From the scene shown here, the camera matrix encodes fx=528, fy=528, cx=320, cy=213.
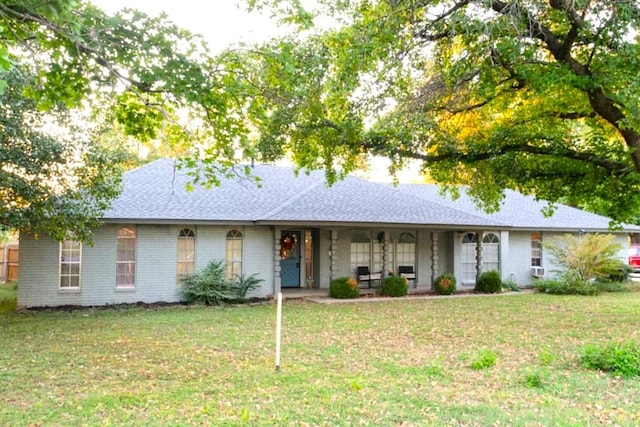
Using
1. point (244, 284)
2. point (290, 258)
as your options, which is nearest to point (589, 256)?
point (290, 258)

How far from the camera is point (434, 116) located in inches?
533

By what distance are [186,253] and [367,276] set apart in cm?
651

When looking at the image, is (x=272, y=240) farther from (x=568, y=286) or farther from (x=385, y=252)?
(x=568, y=286)

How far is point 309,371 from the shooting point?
305 inches

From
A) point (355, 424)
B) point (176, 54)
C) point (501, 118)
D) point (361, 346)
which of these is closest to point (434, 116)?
point (501, 118)

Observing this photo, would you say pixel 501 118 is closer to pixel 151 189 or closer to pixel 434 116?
→ pixel 434 116

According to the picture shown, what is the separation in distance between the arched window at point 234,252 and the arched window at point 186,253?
1146 mm

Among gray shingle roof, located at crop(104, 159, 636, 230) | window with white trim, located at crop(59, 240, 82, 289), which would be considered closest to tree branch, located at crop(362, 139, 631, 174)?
gray shingle roof, located at crop(104, 159, 636, 230)

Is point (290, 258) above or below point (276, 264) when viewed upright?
above

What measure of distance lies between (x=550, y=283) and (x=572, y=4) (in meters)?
14.4

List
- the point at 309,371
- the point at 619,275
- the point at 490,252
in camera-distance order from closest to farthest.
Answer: the point at 309,371
the point at 490,252
the point at 619,275

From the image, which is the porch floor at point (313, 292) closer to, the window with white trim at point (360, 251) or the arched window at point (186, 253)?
the window with white trim at point (360, 251)

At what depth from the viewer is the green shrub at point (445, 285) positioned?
19047mm

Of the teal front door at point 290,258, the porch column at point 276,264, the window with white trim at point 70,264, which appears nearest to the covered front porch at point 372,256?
the teal front door at point 290,258
